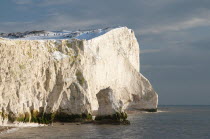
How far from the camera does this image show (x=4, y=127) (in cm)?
3475

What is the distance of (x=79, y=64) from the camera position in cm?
4759

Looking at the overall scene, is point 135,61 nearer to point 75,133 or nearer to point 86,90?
point 86,90

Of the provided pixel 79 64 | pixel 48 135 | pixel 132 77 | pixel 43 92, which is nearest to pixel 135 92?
pixel 132 77

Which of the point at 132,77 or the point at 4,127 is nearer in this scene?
the point at 4,127

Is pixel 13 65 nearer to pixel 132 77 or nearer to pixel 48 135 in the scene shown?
pixel 48 135

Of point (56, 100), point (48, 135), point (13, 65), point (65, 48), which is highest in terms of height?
point (65, 48)

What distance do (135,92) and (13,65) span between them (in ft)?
128

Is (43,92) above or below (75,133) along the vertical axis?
above

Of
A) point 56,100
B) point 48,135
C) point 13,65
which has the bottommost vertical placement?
point 48,135

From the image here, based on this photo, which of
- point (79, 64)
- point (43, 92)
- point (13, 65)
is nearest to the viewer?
point (13, 65)

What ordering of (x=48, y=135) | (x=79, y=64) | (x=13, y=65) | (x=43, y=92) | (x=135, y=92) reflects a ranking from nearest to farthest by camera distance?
(x=48, y=135) < (x=13, y=65) < (x=43, y=92) < (x=79, y=64) < (x=135, y=92)

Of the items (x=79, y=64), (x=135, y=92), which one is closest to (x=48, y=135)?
(x=79, y=64)

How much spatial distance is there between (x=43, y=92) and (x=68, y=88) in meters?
3.09

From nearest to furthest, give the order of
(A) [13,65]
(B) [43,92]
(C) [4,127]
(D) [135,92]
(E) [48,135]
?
(E) [48,135] → (C) [4,127] → (A) [13,65] → (B) [43,92] → (D) [135,92]
